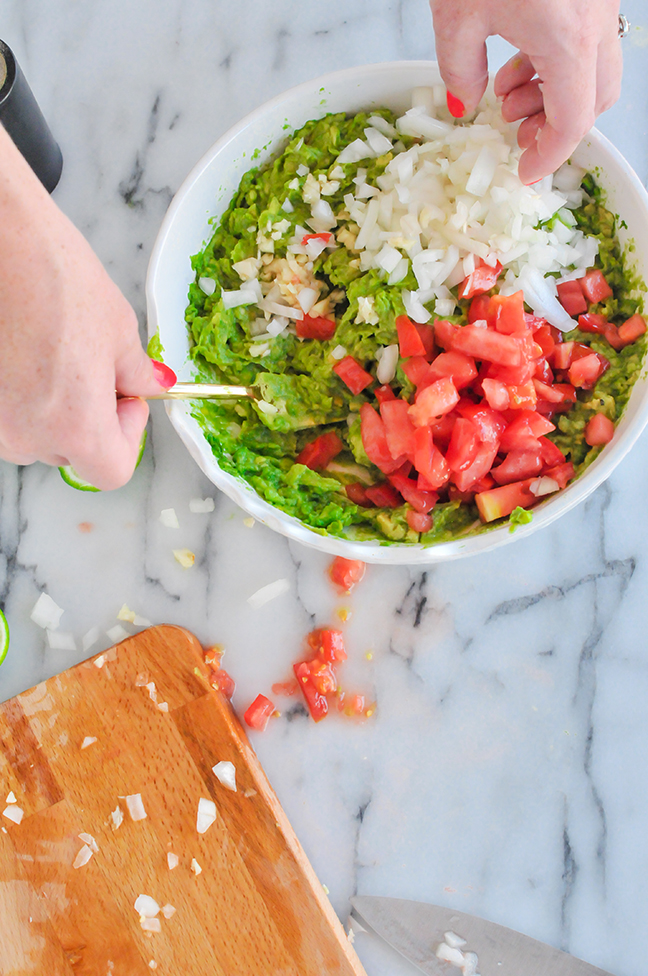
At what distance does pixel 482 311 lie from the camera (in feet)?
4.57

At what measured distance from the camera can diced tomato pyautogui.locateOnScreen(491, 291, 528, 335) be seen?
1.35 metres

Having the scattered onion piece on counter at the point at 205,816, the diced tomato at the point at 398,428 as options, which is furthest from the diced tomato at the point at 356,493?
the scattered onion piece on counter at the point at 205,816

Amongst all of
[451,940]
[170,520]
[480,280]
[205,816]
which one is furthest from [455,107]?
[451,940]

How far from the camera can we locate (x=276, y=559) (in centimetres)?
168

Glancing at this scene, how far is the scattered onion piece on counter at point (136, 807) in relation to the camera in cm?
158

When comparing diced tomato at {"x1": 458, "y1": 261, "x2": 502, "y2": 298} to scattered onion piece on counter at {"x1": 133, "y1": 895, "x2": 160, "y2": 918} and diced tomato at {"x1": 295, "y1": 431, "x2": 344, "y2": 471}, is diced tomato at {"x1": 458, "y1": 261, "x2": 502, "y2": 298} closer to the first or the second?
diced tomato at {"x1": 295, "y1": 431, "x2": 344, "y2": 471}

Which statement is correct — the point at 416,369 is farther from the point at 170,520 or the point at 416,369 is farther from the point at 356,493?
the point at 170,520

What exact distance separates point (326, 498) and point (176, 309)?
18.9 inches

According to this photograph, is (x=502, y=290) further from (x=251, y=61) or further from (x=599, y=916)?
(x=599, y=916)

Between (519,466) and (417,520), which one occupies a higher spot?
(519,466)

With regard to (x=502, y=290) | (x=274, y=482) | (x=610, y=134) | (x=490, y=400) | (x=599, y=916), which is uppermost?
(x=610, y=134)

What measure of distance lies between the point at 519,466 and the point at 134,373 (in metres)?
0.70

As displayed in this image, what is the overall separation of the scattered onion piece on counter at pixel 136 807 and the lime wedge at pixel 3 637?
0.41 metres

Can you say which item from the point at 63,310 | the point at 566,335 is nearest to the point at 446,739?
the point at 566,335
